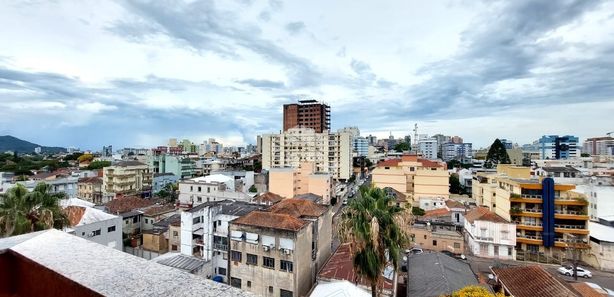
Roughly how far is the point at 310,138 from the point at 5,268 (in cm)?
8009

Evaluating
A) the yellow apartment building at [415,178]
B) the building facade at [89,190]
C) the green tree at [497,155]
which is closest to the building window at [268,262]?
the yellow apartment building at [415,178]

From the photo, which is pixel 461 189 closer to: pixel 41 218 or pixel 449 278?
pixel 449 278

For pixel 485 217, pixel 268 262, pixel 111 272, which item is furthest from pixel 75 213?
pixel 485 217

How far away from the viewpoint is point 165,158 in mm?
78938

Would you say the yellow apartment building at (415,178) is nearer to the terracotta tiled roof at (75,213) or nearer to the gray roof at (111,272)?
the terracotta tiled roof at (75,213)

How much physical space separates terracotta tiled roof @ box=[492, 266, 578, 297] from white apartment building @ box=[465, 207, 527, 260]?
1145 cm

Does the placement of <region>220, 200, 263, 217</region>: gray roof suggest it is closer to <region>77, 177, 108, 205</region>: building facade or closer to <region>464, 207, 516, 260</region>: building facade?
<region>464, 207, 516, 260</region>: building facade

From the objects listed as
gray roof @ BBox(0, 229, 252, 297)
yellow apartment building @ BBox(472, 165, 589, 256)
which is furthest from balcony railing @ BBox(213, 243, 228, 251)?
yellow apartment building @ BBox(472, 165, 589, 256)

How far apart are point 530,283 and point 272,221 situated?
58.3ft

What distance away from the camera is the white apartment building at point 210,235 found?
27594mm

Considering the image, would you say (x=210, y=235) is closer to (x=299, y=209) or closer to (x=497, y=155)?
(x=299, y=209)

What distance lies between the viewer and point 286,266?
21.4 m

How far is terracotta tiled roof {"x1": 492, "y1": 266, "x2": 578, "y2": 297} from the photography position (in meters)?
18.0

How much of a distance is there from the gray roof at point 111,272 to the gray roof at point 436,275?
18799 mm
